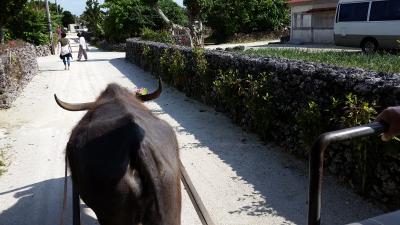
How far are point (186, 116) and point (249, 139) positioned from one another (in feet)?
8.54

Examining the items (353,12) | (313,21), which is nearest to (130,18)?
(313,21)

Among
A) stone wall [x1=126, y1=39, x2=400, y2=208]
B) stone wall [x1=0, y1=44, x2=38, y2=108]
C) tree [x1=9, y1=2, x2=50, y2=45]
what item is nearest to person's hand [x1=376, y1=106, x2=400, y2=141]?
stone wall [x1=126, y1=39, x2=400, y2=208]

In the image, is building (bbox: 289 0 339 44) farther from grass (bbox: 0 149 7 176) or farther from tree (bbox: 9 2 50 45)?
grass (bbox: 0 149 7 176)

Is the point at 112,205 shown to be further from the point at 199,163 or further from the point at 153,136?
the point at 199,163

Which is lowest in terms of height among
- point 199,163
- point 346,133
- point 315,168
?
point 199,163

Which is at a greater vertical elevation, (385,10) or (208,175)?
(385,10)

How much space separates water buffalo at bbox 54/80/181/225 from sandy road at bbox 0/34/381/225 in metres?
2.00

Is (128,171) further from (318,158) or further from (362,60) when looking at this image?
(362,60)

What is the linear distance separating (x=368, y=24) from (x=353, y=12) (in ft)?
4.42

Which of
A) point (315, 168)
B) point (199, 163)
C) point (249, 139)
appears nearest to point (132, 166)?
point (315, 168)

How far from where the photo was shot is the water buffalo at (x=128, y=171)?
8.89ft

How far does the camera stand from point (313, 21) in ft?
112

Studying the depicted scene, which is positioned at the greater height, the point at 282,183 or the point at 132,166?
the point at 132,166

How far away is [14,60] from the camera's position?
14602 mm
